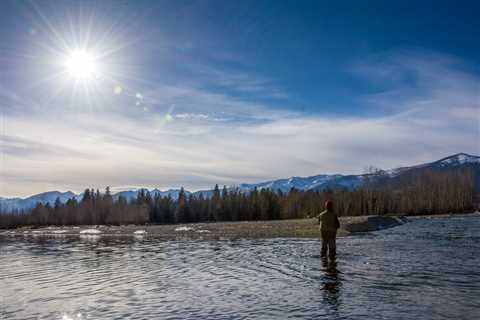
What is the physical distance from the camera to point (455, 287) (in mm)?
16109

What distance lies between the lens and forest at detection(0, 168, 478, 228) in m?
149

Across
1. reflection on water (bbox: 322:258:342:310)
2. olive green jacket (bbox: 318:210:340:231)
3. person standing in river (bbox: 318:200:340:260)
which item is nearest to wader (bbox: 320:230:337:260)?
person standing in river (bbox: 318:200:340:260)

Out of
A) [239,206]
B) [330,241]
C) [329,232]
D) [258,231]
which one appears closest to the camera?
[330,241]

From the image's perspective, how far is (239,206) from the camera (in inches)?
5915

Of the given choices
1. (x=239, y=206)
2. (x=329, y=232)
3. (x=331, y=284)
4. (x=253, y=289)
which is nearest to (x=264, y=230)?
(x=329, y=232)

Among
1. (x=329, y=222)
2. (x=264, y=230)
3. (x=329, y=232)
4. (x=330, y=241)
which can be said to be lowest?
(x=264, y=230)

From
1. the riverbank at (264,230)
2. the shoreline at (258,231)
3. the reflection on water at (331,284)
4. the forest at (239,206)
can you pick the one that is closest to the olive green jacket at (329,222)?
the reflection on water at (331,284)

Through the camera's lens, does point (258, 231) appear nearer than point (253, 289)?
No

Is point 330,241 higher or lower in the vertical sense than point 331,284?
higher

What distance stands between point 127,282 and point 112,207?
6195 inches

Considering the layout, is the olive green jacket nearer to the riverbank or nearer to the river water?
the river water

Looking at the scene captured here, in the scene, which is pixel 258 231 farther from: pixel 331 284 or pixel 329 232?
pixel 331 284

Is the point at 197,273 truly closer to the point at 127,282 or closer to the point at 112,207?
the point at 127,282

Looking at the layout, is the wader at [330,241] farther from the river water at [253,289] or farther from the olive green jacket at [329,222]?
the river water at [253,289]
